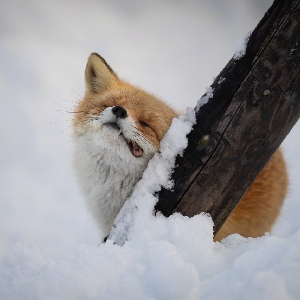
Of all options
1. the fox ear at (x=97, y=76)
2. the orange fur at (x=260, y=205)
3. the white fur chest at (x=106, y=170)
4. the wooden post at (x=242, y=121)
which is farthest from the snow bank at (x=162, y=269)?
the fox ear at (x=97, y=76)

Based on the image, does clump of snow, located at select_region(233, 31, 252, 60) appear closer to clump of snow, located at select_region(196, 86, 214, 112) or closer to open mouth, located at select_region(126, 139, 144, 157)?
clump of snow, located at select_region(196, 86, 214, 112)

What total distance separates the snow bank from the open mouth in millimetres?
642

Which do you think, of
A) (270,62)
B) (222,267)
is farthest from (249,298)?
(270,62)

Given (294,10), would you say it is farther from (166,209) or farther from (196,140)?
(166,209)

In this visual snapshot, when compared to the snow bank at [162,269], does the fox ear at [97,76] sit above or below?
above

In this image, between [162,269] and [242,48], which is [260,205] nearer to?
[242,48]

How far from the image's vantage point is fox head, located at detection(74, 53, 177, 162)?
2027 millimetres

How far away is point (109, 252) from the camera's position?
4.39ft

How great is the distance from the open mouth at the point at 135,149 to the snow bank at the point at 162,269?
2.11 ft

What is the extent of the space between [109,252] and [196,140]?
749 mm

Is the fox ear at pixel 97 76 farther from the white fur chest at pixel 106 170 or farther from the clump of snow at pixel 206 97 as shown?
the clump of snow at pixel 206 97

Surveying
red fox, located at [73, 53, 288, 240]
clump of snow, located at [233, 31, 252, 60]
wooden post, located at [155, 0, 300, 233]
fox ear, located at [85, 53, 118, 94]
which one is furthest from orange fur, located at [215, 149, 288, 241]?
fox ear, located at [85, 53, 118, 94]

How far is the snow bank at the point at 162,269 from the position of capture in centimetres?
112

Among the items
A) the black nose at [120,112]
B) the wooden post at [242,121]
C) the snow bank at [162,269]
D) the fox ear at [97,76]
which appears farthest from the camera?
the fox ear at [97,76]
